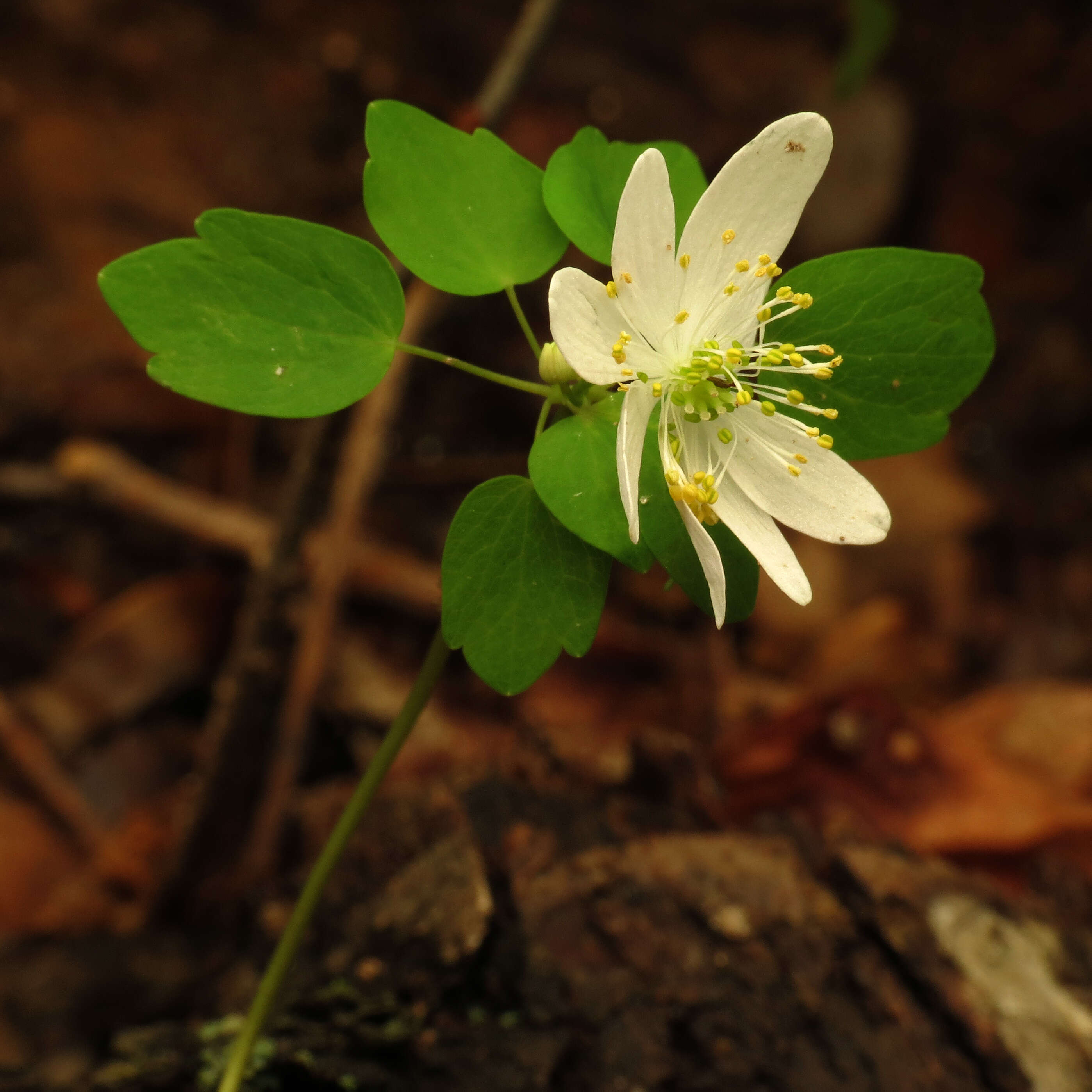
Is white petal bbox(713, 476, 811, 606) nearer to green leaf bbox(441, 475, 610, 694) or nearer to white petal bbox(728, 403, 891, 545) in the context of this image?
white petal bbox(728, 403, 891, 545)

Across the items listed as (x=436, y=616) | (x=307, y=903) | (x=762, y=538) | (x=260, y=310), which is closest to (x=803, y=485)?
(x=762, y=538)

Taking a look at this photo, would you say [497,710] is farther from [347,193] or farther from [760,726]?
[347,193]

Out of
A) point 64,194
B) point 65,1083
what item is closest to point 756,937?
point 65,1083

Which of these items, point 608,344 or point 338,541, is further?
point 338,541

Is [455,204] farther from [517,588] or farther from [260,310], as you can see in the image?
[517,588]

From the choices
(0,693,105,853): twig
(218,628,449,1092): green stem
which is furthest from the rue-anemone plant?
(0,693,105,853): twig
